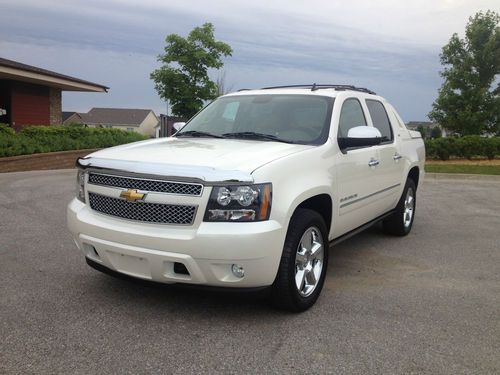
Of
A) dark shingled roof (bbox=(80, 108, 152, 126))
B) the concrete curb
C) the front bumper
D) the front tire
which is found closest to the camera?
the front bumper

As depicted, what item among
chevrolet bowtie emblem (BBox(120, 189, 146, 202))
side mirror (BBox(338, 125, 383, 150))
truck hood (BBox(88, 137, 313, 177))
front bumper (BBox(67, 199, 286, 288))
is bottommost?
front bumper (BBox(67, 199, 286, 288))

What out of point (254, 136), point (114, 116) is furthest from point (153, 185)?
point (114, 116)

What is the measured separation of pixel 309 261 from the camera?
4.05 m

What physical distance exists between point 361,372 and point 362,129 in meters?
2.26

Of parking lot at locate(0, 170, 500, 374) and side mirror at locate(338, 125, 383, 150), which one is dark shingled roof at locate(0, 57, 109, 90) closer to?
parking lot at locate(0, 170, 500, 374)

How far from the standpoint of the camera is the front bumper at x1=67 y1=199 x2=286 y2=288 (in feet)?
11.0

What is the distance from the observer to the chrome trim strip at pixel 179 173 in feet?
11.1

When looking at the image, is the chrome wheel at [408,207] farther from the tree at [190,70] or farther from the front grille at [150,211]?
the tree at [190,70]

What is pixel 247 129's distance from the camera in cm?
479

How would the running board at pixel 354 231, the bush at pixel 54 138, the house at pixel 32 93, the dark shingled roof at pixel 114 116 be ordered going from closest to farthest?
the running board at pixel 354 231, the bush at pixel 54 138, the house at pixel 32 93, the dark shingled roof at pixel 114 116


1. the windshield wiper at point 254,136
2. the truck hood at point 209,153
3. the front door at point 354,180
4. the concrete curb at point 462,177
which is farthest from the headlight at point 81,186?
the concrete curb at point 462,177

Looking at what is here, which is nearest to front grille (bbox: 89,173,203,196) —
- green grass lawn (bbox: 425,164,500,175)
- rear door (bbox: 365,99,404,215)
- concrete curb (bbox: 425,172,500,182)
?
rear door (bbox: 365,99,404,215)

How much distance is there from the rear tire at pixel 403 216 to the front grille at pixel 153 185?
149 inches

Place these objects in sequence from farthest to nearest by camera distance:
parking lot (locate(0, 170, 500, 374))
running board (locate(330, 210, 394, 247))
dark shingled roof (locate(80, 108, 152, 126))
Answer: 1. dark shingled roof (locate(80, 108, 152, 126))
2. running board (locate(330, 210, 394, 247))
3. parking lot (locate(0, 170, 500, 374))
